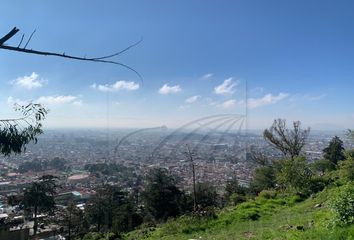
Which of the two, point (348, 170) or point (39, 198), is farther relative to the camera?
point (39, 198)

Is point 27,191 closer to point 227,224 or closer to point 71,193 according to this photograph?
point 71,193

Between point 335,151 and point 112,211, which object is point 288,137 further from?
point 112,211

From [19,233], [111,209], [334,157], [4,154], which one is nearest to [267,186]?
[334,157]

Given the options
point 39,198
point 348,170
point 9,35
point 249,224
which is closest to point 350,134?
point 348,170

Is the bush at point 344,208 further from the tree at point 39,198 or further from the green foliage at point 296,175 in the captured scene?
the tree at point 39,198

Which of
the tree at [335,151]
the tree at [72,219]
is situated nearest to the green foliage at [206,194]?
the tree at [72,219]

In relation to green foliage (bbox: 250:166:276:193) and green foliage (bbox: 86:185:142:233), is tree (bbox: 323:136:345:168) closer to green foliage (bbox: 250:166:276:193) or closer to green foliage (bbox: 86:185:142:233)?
green foliage (bbox: 250:166:276:193)

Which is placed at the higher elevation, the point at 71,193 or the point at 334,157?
the point at 334,157
